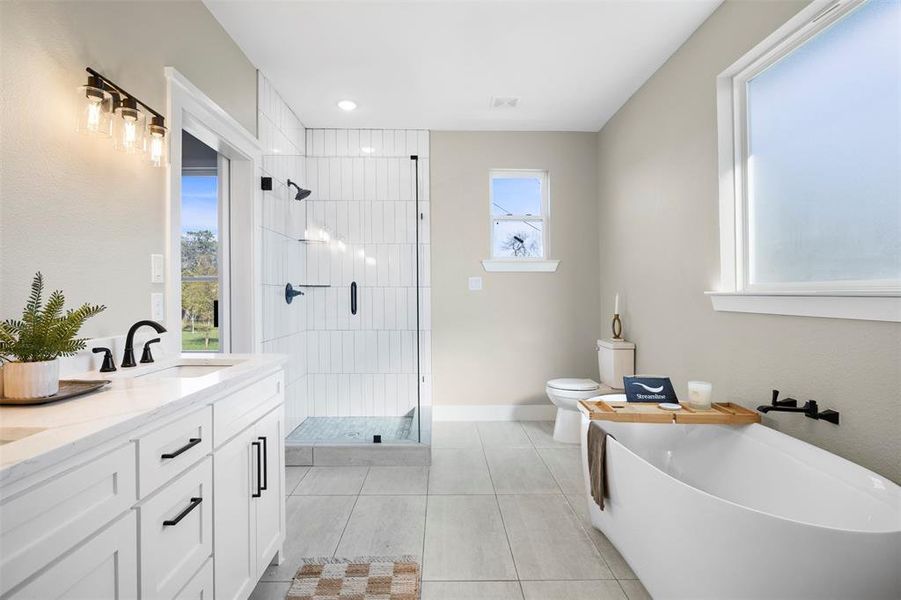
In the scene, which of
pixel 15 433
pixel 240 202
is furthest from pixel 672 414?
pixel 240 202

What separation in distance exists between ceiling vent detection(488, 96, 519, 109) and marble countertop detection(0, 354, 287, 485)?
2708 millimetres

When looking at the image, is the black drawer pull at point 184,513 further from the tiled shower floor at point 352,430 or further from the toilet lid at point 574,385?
the toilet lid at point 574,385

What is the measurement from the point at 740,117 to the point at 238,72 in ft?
8.95

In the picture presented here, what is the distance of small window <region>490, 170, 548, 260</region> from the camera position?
4.20m

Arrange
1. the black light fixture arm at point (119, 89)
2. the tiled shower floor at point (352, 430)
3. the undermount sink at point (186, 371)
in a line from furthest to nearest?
the tiled shower floor at point (352, 430) < the undermount sink at point (186, 371) < the black light fixture arm at point (119, 89)

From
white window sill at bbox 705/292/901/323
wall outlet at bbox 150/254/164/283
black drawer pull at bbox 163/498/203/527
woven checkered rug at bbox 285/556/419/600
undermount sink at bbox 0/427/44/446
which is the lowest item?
woven checkered rug at bbox 285/556/419/600

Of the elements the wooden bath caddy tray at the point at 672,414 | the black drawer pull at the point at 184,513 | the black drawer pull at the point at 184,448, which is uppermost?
Answer: the black drawer pull at the point at 184,448

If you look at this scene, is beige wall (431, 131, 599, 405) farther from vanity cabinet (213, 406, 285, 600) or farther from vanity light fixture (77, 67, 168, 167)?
vanity light fixture (77, 67, 168, 167)

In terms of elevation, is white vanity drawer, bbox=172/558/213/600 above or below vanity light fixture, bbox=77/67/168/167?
below

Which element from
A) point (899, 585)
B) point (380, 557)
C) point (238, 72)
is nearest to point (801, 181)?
point (899, 585)

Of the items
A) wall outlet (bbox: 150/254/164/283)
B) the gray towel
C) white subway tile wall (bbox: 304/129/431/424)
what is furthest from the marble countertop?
white subway tile wall (bbox: 304/129/431/424)

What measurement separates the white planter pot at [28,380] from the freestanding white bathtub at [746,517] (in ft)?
5.68

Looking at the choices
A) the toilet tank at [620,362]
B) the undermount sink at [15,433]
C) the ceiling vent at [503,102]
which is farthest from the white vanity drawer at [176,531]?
the ceiling vent at [503,102]

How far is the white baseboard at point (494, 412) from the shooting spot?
415 centimetres
